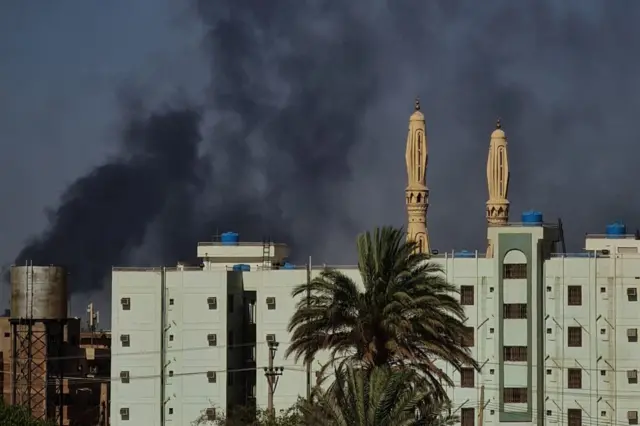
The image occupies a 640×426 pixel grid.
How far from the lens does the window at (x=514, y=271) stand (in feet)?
319

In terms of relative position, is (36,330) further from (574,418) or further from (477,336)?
(574,418)

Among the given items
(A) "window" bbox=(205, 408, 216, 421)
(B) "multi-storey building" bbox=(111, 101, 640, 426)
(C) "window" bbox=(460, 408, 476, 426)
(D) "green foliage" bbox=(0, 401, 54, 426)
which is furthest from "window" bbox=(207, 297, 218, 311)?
(D) "green foliage" bbox=(0, 401, 54, 426)

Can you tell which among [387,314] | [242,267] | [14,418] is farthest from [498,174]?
[387,314]

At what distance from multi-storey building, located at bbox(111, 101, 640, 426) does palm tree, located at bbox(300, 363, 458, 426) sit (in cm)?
4083

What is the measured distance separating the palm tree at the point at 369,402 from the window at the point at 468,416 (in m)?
43.1

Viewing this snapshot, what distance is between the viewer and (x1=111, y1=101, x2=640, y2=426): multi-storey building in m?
96.9

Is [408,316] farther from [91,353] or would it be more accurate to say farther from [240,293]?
[91,353]

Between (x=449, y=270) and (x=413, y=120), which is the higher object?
(x=413, y=120)

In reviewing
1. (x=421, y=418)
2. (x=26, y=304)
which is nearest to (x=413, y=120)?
(x=26, y=304)

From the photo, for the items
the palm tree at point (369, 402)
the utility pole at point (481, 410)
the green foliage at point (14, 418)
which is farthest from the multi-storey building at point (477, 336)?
the palm tree at point (369, 402)

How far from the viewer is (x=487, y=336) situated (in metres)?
97.6

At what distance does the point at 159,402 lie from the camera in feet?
330

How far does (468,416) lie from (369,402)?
4556 centimetres

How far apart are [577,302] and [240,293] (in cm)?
2073
